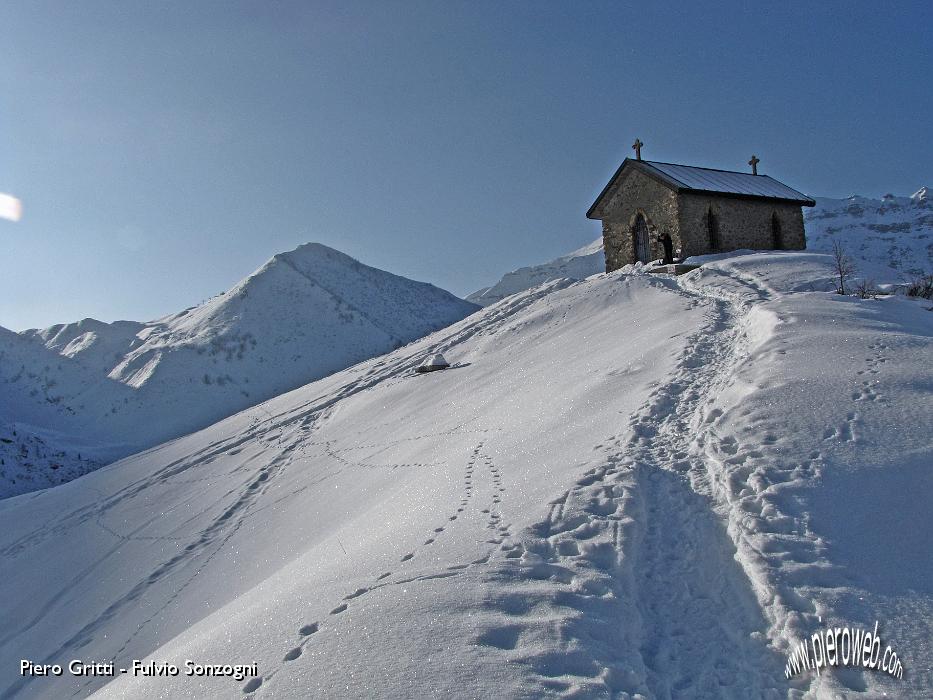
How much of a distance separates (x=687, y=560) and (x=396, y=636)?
8.10ft

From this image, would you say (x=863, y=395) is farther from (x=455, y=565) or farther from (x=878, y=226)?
(x=878, y=226)

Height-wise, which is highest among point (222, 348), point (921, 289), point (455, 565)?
point (222, 348)

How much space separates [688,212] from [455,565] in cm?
2016

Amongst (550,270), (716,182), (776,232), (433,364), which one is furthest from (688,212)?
(550,270)

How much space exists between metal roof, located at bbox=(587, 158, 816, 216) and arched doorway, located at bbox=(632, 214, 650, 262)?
193cm

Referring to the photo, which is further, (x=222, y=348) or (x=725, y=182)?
(x=222, y=348)

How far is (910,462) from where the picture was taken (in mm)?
5707

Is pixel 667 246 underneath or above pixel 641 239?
underneath

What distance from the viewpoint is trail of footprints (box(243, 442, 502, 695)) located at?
4340mm

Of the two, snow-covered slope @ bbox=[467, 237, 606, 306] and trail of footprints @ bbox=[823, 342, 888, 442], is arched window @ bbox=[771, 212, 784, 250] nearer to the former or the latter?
trail of footprints @ bbox=[823, 342, 888, 442]

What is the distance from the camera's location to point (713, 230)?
22844mm

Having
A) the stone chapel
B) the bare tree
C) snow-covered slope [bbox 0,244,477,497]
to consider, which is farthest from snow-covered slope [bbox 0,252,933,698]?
snow-covered slope [bbox 0,244,477,497]

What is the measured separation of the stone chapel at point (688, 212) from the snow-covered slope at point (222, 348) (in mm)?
18657

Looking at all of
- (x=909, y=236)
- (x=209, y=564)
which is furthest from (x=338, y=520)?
(x=909, y=236)
